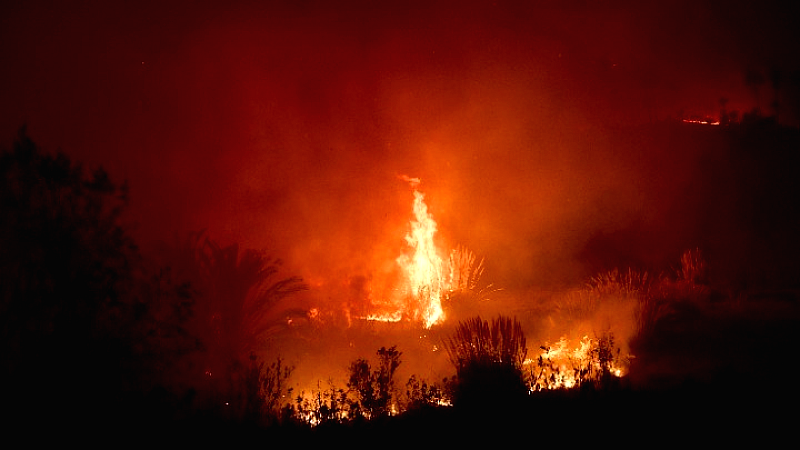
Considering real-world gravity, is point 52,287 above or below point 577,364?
above

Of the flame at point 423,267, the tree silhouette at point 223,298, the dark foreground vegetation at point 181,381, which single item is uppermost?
the flame at point 423,267

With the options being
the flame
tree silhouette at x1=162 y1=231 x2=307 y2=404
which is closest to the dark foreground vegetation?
tree silhouette at x1=162 y1=231 x2=307 y2=404

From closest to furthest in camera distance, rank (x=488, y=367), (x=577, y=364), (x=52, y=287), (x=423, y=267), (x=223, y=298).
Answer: (x=52, y=287), (x=488, y=367), (x=577, y=364), (x=223, y=298), (x=423, y=267)

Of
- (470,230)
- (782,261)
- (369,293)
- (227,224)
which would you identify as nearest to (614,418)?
(369,293)

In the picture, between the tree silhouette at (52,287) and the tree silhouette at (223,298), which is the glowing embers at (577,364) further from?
the tree silhouette at (52,287)

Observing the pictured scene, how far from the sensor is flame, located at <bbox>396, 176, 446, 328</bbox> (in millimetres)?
12602

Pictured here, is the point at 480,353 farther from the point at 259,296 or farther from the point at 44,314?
the point at 44,314

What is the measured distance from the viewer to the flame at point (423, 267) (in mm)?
12602

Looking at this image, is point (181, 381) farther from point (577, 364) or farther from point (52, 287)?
point (577, 364)

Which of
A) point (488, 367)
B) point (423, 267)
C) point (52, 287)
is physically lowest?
point (488, 367)

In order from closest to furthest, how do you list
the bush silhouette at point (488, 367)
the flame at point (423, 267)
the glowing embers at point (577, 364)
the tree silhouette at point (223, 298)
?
the bush silhouette at point (488, 367)
the glowing embers at point (577, 364)
the tree silhouette at point (223, 298)
the flame at point (423, 267)

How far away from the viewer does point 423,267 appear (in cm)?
1416

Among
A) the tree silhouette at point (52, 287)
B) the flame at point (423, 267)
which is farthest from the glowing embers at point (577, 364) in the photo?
the tree silhouette at point (52, 287)

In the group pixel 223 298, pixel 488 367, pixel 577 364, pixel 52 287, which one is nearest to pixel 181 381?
pixel 223 298
